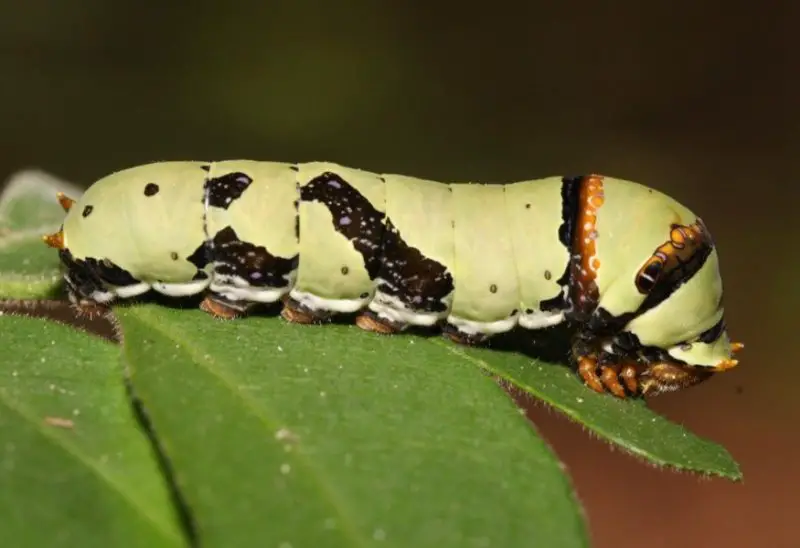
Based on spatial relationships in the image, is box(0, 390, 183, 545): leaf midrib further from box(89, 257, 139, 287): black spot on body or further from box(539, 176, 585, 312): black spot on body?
box(539, 176, 585, 312): black spot on body

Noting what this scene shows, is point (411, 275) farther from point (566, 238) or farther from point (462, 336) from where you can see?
point (566, 238)

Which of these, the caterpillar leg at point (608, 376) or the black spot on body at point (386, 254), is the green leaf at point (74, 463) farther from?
the caterpillar leg at point (608, 376)

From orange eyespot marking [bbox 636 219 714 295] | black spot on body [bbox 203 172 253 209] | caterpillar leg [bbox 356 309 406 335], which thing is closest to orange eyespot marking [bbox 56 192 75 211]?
black spot on body [bbox 203 172 253 209]

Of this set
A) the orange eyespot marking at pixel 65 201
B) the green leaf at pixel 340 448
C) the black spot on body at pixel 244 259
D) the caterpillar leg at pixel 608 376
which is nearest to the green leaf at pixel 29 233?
the orange eyespot marking at pixel 65 201

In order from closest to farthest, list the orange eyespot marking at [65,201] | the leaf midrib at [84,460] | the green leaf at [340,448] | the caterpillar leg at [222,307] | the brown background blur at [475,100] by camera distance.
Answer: the green leaf at [340,448]
the leaf midrib at [84,460]
the caterpillar leg at [222,307]
the orange eyespot marking at [65,201]
the brown background blur at [475,100]

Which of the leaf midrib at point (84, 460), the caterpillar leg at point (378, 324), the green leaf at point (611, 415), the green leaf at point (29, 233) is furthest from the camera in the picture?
the green leaf at point (29, 233)

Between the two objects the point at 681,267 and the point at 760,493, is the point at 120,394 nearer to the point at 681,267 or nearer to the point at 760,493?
the point at 681,267
